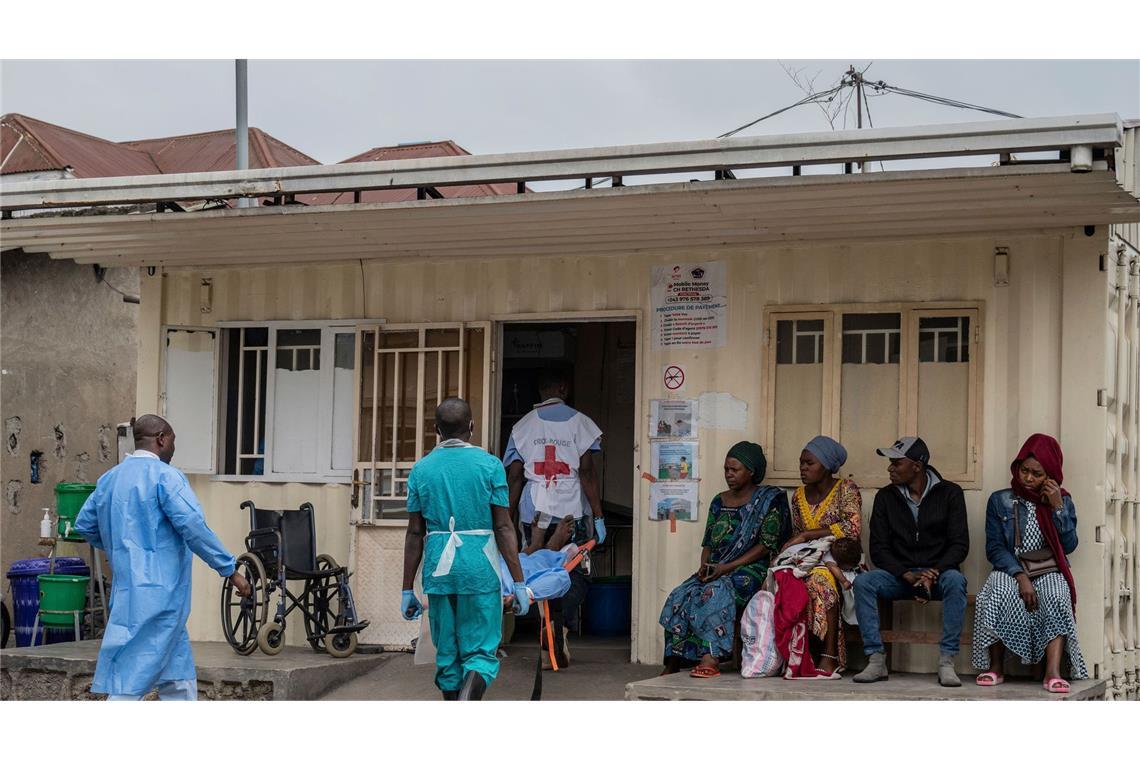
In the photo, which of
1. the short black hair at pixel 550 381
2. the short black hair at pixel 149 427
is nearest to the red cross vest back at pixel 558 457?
the short black hair at pixel 550 381

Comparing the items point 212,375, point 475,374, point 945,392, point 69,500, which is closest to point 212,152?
point 69,500

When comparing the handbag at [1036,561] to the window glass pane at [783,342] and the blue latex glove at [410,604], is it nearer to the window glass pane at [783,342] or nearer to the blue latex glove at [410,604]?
the window glass pane at [783,342]

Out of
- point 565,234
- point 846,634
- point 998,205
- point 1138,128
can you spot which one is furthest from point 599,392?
point 1138,128

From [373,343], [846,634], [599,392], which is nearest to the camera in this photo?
[846,634]

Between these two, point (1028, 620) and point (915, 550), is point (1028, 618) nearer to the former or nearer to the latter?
point (1028, 620)

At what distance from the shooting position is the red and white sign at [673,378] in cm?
886

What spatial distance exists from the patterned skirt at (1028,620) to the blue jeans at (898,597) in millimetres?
142

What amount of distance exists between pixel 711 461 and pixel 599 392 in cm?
354

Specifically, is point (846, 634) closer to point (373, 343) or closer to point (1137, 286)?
point (1137, 286)

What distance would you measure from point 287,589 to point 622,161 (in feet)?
13.2

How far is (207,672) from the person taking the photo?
330 inches

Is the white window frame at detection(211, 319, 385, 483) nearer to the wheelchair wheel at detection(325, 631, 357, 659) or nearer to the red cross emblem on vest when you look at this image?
the wheelchair wheel at detection(325, 631, 357, 659)

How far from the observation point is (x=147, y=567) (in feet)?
21.4

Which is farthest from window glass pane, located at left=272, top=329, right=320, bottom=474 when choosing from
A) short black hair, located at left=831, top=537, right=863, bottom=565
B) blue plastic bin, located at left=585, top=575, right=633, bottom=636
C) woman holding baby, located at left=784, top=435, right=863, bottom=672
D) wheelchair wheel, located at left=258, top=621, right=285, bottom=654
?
short black hair, located at left=831, top=537, right=863, bottom=565
